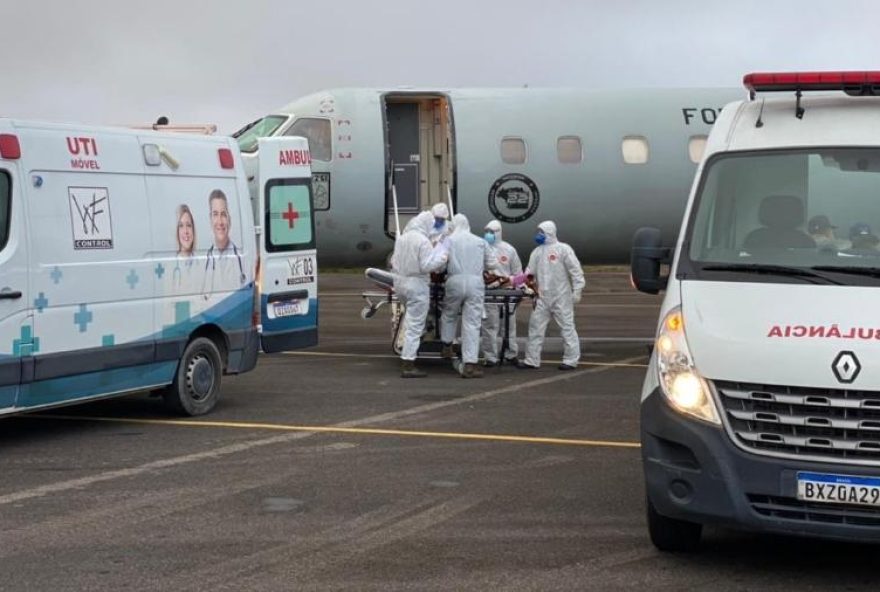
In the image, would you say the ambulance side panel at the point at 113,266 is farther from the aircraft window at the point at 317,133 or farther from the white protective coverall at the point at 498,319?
the aircraft window at the point at 317,133

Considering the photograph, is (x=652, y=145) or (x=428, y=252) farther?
(x=652, y=145)

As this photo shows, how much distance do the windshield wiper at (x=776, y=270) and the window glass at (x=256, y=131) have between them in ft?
41.6

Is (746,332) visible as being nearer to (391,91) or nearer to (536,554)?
(536,554)

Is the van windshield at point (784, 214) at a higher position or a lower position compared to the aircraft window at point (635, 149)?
lower

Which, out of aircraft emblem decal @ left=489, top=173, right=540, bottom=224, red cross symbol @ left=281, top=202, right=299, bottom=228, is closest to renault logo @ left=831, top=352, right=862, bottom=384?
red cross symbol @ left=281, top=202, right=299, bottom=228

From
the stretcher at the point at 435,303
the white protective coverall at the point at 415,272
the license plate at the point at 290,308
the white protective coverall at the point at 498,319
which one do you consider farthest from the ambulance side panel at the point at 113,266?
the white protective coverall at the point at 498,319

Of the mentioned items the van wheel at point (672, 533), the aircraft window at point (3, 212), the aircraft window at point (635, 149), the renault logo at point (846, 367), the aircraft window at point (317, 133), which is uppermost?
the aircraft window at point (317, 133)

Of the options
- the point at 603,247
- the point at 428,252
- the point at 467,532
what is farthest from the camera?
the point at 603,247

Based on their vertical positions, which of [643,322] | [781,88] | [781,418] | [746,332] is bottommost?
[643,322]

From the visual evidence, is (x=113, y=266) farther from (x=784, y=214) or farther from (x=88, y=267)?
(x=784, y=214)

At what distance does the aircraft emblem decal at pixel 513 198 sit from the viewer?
63.4 ft

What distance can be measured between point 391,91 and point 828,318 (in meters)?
13.7

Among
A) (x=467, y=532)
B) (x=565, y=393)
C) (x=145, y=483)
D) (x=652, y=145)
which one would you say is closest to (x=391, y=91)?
(x=652, y=145)

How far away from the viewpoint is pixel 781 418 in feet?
19.6
